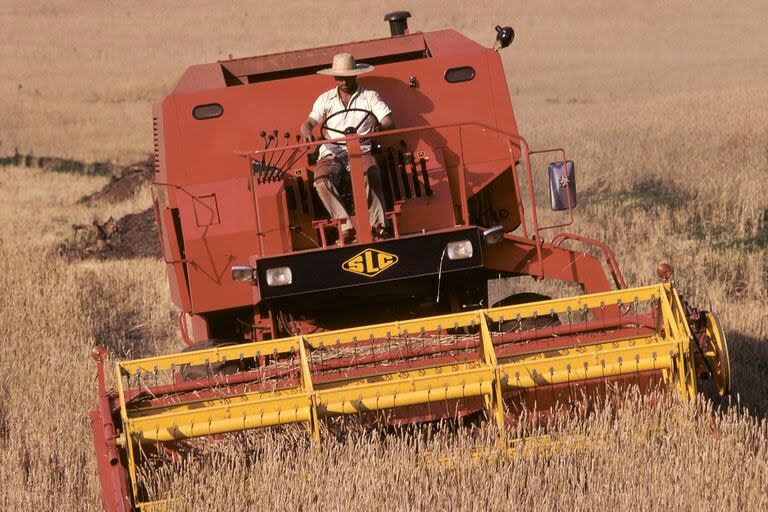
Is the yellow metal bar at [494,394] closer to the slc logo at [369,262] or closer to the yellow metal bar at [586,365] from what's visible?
the yellow metal bar at [586,365]

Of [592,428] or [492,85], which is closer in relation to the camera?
[592,428]

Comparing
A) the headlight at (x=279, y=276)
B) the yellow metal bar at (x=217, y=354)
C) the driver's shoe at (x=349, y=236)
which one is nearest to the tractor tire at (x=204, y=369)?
the headlight at (x=279, y=276)

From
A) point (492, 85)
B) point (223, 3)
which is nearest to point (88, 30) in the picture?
point (223, 3)

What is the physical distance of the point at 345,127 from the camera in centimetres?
812

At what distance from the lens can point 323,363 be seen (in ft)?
22.7

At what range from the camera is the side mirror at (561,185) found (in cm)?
768

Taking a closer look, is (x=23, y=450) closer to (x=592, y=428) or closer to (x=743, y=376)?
(x=592, y=428)

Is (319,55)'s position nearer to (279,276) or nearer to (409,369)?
(279,276)

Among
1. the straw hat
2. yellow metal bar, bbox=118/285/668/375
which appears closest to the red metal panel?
the straw hat

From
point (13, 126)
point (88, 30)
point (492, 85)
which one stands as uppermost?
point (88, 30)

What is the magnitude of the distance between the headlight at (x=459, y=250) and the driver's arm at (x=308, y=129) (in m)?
1.31

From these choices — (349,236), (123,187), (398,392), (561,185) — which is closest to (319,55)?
(349,236)

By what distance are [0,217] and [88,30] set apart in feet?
154

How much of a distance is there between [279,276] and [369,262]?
0.52m
